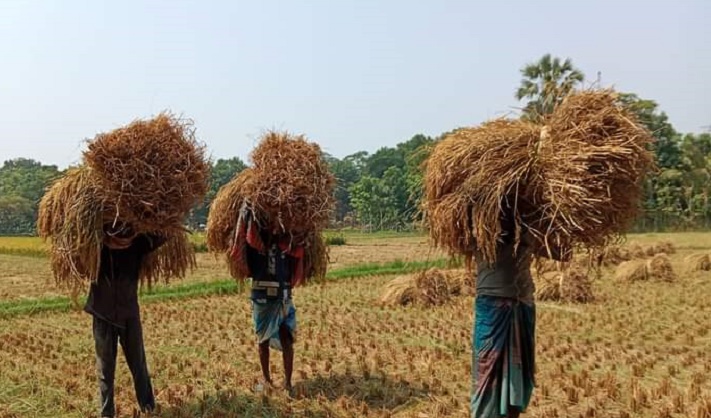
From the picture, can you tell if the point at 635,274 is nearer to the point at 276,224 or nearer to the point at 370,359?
the point at 370,359

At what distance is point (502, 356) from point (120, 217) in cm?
262

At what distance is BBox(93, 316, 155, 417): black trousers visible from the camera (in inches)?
178

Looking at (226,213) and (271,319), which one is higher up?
(226,213)

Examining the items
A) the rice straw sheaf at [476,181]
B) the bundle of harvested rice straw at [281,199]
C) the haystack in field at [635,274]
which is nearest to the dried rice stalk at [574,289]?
the haystack in field at [635,274]

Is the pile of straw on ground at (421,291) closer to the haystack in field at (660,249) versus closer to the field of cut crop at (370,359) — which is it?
the field of cut crop at (370,359)

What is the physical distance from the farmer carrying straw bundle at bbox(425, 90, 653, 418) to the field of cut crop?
64 cm

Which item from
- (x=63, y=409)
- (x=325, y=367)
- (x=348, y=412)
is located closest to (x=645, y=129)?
Answer: (x=348, y=412)

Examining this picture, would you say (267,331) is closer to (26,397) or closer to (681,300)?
(26,397)

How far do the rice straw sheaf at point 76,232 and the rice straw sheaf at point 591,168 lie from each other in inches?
111

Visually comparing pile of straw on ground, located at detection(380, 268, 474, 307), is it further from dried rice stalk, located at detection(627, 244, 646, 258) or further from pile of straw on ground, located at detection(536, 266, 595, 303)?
dried rice stalk, located at detection(627, 244, 646, 258)

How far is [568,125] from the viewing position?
3955mm

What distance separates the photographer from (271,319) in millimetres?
5137

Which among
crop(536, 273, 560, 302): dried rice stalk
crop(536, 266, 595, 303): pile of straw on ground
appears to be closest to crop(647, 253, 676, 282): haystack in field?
crop(536, 266, 595, 303): pile of straw on ground

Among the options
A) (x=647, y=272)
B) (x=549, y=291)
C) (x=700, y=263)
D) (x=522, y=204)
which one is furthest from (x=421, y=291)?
(x=700, y=263)
